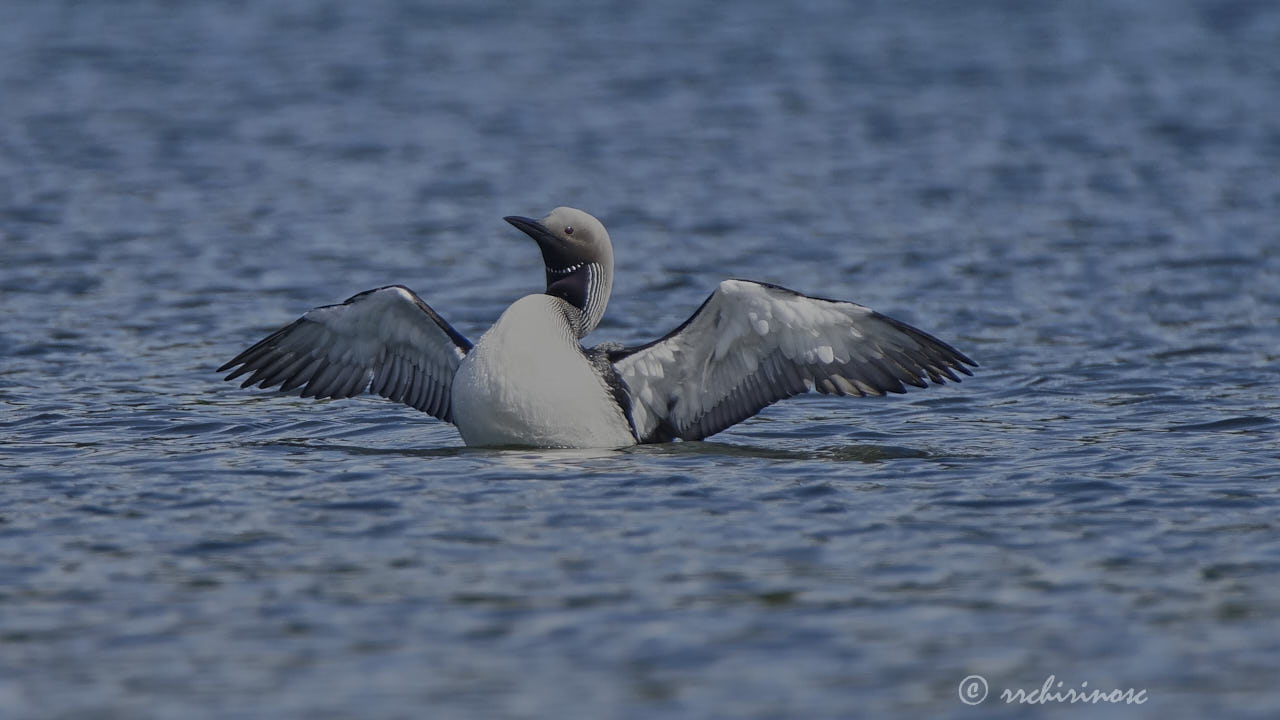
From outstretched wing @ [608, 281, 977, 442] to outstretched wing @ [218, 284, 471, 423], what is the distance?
1.09 meters

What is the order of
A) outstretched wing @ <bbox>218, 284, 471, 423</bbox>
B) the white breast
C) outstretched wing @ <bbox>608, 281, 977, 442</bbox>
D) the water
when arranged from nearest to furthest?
the water, the white breast, outstretched wing @ <bbox>608, 281, 977, 442</bbox>, outstretched wing @ <bbox>218, 284, 471, 423</bbox>

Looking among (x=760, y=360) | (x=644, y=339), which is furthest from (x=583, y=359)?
(x=644, y=339)

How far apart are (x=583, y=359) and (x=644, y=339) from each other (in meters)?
3.39

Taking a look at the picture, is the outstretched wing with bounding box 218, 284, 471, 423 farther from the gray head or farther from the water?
the gray head

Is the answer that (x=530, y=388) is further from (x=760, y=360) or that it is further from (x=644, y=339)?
(x=644, y=339)

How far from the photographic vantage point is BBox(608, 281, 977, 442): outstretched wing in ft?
30.9

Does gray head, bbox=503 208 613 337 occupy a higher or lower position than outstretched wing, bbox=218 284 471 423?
higher

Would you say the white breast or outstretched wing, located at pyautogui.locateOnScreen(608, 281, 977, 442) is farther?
outstretched wing, located at pyautogui.locateOnScreen(608, 281, 977, 442)

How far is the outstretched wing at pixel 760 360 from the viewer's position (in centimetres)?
943

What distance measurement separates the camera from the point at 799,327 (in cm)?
952

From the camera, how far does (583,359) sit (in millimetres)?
9438

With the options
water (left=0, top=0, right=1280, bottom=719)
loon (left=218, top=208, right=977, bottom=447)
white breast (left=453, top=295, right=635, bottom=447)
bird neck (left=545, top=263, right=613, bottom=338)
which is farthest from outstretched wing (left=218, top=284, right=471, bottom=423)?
white breast (left=453, top=295, right=635, bottom=447)

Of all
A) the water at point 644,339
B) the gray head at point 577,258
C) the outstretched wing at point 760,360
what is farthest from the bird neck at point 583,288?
the water at point 644,339

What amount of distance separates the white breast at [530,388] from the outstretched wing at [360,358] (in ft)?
2.44
